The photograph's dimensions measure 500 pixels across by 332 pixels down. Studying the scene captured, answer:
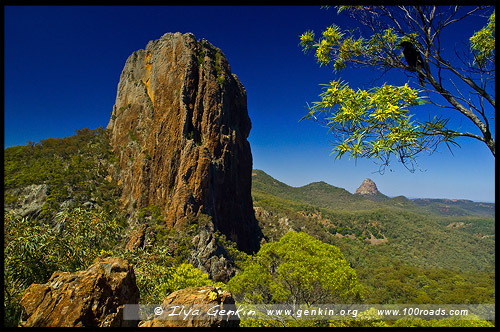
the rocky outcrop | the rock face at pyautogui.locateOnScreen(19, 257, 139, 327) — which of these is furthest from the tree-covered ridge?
the rock face at pyautogui.locateOnScreen(19, 257, 139, 327)

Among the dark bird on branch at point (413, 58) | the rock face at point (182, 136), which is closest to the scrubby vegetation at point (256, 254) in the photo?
the rock face at point (182, 136)

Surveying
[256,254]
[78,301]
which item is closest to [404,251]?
[256,254]

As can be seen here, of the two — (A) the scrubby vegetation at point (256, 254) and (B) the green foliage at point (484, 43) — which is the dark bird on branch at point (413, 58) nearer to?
(B) the green foliage at point (484, 43)

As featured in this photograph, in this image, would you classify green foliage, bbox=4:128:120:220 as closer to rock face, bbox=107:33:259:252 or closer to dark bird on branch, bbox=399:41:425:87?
rock face, bbox=107:33:259:252

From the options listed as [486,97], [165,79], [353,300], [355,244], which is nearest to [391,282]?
[355,244]

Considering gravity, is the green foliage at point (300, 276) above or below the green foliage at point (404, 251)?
above

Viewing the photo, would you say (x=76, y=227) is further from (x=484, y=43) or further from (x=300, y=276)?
(x=484, y=43)
